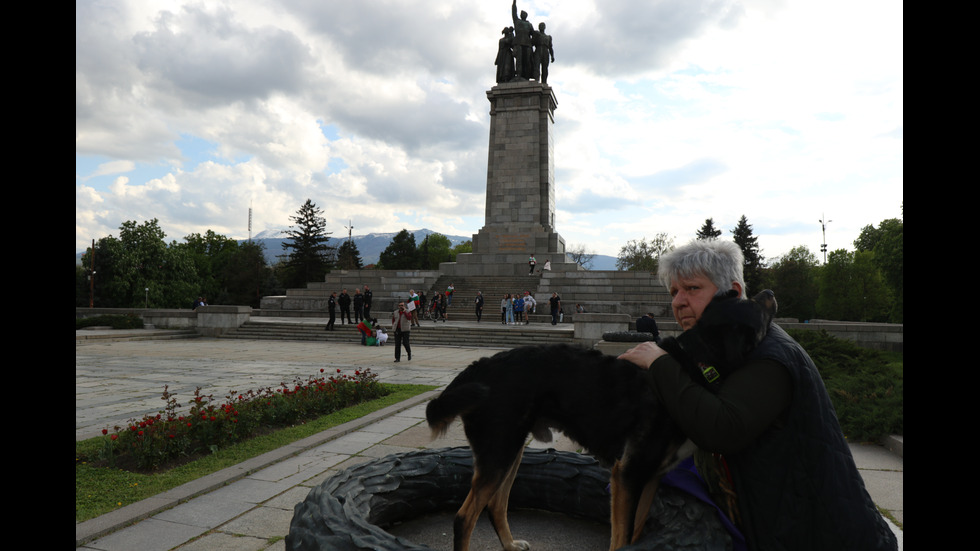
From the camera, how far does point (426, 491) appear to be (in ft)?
11.6

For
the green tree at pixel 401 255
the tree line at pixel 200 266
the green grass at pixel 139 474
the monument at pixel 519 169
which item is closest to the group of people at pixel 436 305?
the monument at pixel 519 169

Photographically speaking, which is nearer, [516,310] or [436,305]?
[516,310]

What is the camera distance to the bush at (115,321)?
2348cm

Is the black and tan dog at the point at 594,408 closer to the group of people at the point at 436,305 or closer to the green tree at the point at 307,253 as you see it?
the group of people at the point at 436,305

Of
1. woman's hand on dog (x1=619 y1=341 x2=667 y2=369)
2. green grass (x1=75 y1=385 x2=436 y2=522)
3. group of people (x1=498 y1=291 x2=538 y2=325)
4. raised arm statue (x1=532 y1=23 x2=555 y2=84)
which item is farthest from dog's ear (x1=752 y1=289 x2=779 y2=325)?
raised arm statue (x1=532 y1=23 x2=555 y2=84)

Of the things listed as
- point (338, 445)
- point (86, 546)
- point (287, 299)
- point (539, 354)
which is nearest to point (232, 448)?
point (338, 445)

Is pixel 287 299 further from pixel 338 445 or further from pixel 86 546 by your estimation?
pixel 86 546

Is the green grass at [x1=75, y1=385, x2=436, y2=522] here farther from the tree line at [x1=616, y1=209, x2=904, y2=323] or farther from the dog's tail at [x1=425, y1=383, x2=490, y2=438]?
the tree line at [x1=616, y1=209, x2=904, y2=323]

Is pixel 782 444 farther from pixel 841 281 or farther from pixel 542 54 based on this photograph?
pixel 841 281

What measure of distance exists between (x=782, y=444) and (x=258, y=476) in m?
4.57

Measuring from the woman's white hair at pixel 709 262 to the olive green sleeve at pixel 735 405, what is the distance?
38 centimetres

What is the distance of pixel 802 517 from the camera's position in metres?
2.08

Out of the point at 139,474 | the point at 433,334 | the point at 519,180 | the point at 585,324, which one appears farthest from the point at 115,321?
the point at 519,180
